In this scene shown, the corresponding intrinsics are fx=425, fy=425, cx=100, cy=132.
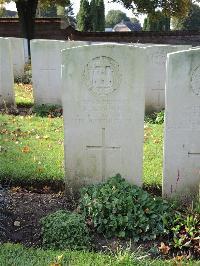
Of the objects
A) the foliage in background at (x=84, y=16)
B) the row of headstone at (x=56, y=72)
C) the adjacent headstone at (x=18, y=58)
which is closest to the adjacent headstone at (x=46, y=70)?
the row of headstone at (x=56, y=72)

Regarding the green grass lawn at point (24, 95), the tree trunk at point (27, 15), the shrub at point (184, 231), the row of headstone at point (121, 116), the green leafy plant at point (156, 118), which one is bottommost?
the shrub at point (184, 231)

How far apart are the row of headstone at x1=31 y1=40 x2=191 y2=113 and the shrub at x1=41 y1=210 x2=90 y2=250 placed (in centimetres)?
555

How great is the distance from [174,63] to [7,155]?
2744 mm

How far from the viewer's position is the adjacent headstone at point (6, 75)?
8797 mm

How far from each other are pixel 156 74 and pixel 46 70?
2370 millimetres

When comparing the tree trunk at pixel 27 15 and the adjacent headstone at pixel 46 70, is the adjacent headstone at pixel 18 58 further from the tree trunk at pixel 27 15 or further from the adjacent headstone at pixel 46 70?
the tree trunk at pixel 27 15

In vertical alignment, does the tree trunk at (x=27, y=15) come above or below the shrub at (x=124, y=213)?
above

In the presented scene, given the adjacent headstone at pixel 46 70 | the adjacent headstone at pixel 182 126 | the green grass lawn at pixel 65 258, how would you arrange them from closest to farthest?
the green grass lawn at pixel 65 258
the adjacent headstone at pixel 182 126
the adjacent headstone at pixel 46 70

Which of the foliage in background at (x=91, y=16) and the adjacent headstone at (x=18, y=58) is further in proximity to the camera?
the foliage in background at (x=91, y=16)

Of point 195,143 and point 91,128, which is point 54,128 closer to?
point 91,128

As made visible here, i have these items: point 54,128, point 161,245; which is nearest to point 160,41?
point 54,128

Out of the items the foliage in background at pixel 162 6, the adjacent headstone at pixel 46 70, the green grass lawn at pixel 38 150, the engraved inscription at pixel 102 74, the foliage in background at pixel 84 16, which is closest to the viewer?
the engraved inscription at pixel 102 74

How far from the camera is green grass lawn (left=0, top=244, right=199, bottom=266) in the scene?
11.2 feet

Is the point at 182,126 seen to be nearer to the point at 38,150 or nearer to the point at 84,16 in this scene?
the point at 38,150
